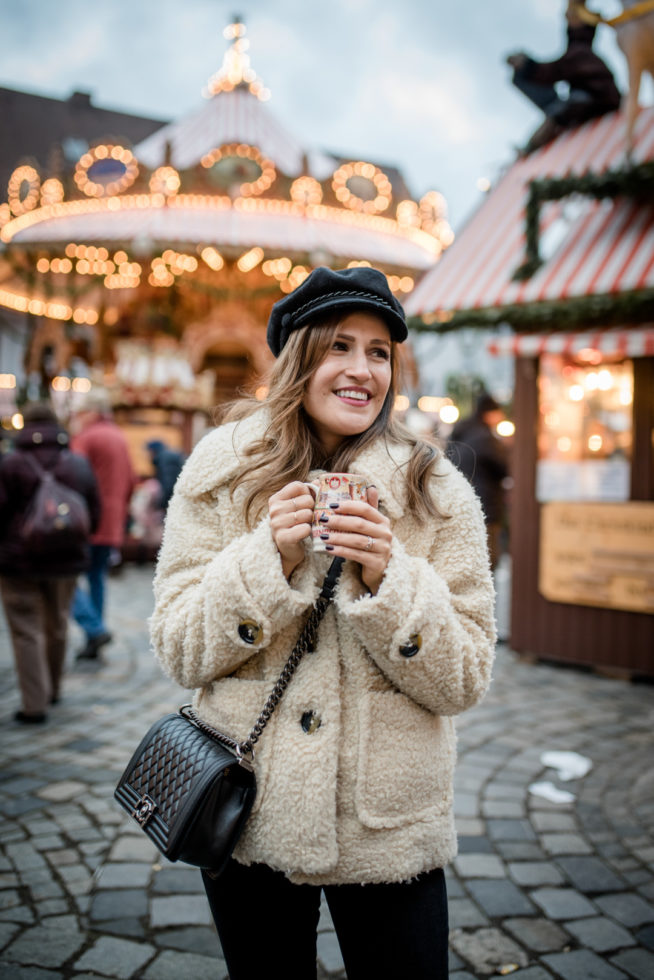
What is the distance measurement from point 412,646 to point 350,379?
2.03 ft

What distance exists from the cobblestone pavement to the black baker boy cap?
221 centimetres

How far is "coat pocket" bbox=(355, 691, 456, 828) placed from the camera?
1.48 metres

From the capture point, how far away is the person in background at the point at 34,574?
4.79 meters

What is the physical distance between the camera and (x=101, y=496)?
686 cm

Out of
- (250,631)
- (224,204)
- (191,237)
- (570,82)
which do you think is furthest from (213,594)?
(224,204)

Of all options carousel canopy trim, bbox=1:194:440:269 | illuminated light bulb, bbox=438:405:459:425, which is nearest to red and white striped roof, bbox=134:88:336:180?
carousel canopy trim, bbox=1:194:440:269

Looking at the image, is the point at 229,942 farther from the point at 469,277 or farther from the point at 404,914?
the point at 469,277

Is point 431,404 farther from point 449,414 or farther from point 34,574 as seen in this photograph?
point 34,574

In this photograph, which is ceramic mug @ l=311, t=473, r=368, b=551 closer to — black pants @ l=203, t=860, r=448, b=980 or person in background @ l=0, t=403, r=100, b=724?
black pants @ l=203, t=860, r=448, b=980

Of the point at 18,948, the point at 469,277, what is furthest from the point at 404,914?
the point at 469,277

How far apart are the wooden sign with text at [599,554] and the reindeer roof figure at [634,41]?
2879 millimetres

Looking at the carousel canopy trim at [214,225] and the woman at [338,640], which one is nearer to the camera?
the woman at [338,640]

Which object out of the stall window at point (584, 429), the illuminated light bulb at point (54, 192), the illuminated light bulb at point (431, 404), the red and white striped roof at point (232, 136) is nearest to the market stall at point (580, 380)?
the stall window at point (584, 429)

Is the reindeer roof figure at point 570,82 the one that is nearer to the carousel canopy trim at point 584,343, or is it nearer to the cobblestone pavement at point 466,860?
the carousel canopy trim at point 584,343
